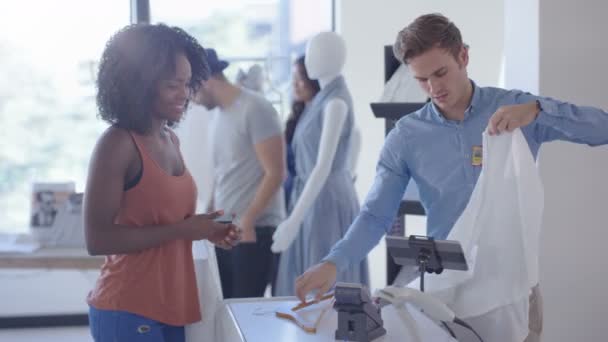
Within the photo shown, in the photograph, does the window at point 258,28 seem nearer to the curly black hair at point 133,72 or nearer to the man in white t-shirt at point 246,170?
the man in white t-shirt at point 246,170

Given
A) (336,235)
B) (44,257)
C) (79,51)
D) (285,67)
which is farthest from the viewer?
(285,67)

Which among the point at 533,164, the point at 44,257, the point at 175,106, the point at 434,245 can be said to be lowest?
the point at 44,257

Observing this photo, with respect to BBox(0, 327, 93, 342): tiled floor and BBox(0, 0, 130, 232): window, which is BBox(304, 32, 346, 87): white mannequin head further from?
BBox(0, 327, 93, 342): tiled floor

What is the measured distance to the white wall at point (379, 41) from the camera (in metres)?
4.21

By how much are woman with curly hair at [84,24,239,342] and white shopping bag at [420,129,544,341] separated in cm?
55

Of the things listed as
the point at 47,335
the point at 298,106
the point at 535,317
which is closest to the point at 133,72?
the point at 535,317

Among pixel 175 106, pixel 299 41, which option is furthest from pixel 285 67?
pixel 175 106

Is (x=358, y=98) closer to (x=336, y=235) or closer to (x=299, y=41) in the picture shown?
(x=299, y=41)

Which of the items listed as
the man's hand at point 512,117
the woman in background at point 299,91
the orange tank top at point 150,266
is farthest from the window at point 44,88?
the man's hand at point 512,117

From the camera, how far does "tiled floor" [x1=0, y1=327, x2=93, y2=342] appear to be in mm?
3852

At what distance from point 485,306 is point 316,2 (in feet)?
11.0

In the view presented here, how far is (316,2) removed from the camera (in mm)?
4637

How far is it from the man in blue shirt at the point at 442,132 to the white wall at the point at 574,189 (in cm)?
64

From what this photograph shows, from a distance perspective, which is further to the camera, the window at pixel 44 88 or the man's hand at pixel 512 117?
the window at pixel 44 88
